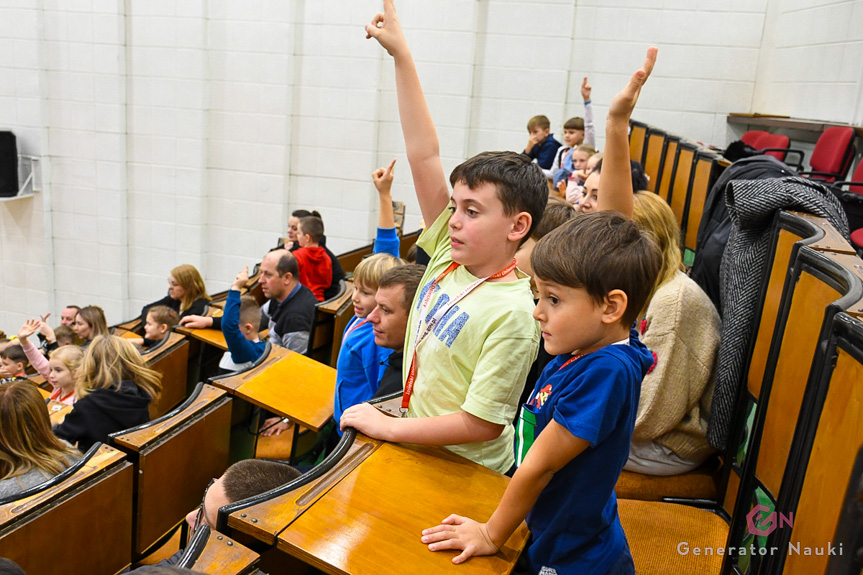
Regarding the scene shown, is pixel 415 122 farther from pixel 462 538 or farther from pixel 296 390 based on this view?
pixel 296 390

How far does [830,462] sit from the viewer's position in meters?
0.97

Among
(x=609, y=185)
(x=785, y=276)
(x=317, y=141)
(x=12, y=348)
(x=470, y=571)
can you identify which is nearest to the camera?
(x=470, y=571)

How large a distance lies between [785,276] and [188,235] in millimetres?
7531

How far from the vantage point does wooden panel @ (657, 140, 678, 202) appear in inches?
175

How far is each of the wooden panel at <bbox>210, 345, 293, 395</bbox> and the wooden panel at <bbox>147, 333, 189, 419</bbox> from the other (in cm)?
108

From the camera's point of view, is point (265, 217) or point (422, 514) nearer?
point (422, 514)

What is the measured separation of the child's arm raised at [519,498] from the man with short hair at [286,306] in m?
2.72

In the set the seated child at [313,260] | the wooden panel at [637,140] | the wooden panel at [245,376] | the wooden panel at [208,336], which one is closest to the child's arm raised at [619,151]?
the wooden panel at [245,376]

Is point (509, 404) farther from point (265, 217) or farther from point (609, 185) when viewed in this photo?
point (265, 217)

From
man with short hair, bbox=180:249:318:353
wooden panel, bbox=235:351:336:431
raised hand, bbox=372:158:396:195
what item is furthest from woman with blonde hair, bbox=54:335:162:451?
raised hand, bbox=372:158:396:195

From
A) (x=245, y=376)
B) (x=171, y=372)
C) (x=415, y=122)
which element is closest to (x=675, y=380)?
(x=415, y=122)

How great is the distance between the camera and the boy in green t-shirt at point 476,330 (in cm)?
127

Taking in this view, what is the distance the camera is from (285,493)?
3.79 feet

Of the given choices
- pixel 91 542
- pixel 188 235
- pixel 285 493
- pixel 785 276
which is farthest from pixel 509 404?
pixel 188 235
